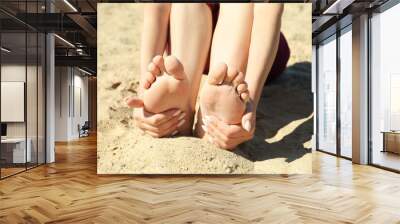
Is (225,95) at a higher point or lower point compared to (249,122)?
higher

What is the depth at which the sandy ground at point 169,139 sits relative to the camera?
4.96 m

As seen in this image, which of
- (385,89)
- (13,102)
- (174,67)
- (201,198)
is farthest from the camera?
(385,89)

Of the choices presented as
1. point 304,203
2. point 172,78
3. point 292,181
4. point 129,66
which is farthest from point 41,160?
point 304,203

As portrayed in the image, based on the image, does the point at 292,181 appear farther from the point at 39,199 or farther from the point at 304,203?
the point at 39,199

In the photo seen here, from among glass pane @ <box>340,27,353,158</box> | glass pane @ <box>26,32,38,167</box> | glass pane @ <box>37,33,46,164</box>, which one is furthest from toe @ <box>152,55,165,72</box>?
glass pane @ <box>340,27,353,158</box>

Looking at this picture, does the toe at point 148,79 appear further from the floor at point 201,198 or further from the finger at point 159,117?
the floor at point 201,198

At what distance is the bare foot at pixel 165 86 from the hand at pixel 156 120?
6 cm

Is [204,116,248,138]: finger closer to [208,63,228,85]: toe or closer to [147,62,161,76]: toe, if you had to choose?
[208,63,228,85]: toe

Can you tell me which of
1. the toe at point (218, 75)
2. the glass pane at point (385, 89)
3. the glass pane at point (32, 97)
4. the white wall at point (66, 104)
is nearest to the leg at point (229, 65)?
the toe at point (218, 75)

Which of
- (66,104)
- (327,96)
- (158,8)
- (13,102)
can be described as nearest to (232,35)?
(158,8)

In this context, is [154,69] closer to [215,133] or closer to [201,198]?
[215,133]

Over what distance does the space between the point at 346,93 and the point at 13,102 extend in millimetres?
5708

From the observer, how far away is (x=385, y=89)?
5941 millimetres

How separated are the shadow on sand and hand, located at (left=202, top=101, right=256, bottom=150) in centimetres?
10
